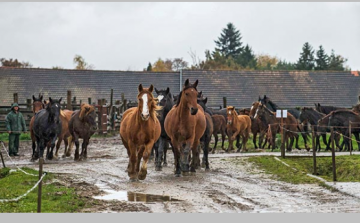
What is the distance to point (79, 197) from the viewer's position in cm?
1269

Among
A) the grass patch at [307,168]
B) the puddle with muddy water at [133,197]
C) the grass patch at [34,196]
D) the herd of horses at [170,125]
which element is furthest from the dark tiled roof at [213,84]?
the puddle with muddy water at [133,197]

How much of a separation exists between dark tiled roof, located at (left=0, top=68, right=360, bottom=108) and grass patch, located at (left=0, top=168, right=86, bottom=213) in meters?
39.7

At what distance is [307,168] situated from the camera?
1995 centimetres

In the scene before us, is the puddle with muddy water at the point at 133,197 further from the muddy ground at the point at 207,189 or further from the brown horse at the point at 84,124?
the brown horse at the point at 84,124

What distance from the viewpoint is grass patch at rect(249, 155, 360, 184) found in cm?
1711

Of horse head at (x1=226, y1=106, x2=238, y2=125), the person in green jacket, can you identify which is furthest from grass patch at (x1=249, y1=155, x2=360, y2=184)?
the person in green jacket

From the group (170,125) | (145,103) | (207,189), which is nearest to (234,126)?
(170,125)

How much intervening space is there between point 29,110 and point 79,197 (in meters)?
27.0

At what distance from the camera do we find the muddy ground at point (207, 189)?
11.4 m

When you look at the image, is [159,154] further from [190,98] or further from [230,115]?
[230,115]

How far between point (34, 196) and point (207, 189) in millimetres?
3882

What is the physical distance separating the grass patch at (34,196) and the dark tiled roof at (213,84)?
39692 mm

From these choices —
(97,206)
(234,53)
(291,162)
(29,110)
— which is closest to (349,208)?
(97,206)

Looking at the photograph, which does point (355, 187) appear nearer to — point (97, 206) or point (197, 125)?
point (197, 125)
